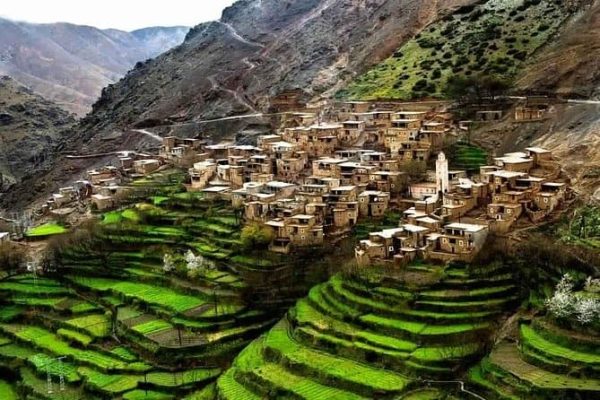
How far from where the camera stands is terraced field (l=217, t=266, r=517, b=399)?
83.1 ft

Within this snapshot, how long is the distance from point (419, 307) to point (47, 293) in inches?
749

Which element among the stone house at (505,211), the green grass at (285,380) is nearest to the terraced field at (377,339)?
the green grass at (285,380)

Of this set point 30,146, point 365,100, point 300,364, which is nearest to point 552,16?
point 365,100

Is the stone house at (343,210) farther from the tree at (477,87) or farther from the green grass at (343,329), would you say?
the tree at (477,87)

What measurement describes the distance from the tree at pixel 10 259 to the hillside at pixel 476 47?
2260 cm

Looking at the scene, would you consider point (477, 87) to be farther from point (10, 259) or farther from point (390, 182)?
point (10, 259)

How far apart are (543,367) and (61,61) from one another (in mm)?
159185

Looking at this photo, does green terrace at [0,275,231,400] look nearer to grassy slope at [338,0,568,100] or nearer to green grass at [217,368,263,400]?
green grass at [217,368,263,400]

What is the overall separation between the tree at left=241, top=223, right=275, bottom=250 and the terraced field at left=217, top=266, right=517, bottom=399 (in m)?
5.20

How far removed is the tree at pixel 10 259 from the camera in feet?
134

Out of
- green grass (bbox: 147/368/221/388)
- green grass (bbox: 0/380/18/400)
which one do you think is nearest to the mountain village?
green grass (bbox: 147/368/221/388)

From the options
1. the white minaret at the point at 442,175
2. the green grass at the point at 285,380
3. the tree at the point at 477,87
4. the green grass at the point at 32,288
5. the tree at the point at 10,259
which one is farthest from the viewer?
the tree at the point at 477,87

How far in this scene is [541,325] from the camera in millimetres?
25141

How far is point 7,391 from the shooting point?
108 feet
